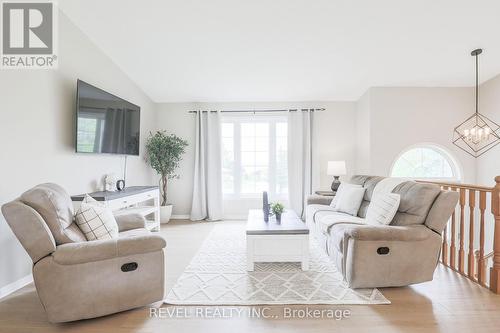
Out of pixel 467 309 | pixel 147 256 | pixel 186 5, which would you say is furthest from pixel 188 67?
pixel 467 309

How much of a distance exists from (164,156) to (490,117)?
5.58 m

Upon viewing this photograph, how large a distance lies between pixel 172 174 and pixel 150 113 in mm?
1279

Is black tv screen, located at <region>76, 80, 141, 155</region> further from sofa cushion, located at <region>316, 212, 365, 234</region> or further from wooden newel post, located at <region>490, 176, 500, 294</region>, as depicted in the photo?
wooden newel post, located at <region>490, 176, 500, 294</region>

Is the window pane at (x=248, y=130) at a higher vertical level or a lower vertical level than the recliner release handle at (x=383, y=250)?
higher

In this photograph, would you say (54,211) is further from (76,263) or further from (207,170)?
(207,170)

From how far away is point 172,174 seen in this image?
5.25 metres

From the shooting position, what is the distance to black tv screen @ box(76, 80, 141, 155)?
3.07 metres

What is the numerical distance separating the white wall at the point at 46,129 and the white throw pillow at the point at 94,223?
30.1 inches

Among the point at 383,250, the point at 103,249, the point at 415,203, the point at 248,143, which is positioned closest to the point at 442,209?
the point at 415,203

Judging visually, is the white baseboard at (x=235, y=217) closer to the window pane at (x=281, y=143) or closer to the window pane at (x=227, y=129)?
the window pane at (x=281, y=143)

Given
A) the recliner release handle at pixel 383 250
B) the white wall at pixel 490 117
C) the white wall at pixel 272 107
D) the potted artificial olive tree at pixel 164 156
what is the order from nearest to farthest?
the recliner release handle at pixel 383 250 < the white wall at pixel 490 117 < the potted artificial olive tree at pixel 164 156 < the white wall at pixel 272 107

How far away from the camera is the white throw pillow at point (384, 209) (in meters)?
2.50

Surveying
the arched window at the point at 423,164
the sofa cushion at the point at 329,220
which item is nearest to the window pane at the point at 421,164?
the arched window at the point at 423,164

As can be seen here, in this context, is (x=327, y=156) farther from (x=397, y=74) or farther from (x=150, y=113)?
(x=150, y=113)
